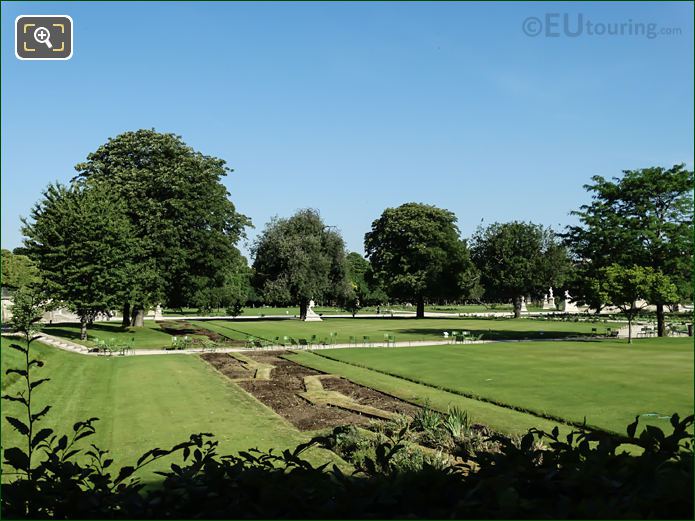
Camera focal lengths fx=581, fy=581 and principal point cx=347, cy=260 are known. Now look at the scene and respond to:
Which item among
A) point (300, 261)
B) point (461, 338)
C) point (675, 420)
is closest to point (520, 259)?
point (300, 261)

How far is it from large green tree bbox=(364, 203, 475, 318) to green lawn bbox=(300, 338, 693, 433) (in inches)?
1376

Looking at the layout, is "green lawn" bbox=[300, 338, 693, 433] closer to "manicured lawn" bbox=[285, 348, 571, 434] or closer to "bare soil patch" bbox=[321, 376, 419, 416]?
"manicured lawn" bbox=[285, 348, 571, 434]

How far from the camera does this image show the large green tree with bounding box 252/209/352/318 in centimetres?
5966

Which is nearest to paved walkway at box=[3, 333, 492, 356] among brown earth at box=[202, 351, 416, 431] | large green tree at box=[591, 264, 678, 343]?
brown earth at box=[202, 351, 416, 431]

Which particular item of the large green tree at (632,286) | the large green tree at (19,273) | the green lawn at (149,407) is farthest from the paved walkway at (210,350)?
the large green tree at (632,286)

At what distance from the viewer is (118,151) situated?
1761 inches

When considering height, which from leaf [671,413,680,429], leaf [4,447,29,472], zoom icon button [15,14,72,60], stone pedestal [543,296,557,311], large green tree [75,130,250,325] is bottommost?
stone pedestal [543,296,557,311]

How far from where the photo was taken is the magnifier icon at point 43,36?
3035mm

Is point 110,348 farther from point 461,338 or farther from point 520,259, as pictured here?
point 520,259

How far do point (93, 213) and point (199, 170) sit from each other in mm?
12605

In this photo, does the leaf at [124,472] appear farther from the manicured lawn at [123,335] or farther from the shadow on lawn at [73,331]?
the shadow on lawn at [73,331]

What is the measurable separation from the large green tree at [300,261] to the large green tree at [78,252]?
25501 millimetres

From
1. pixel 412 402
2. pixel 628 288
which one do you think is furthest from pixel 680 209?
pixel 412 402

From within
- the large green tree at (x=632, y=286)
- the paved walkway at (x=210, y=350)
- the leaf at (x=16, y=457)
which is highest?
the large green tree at (x=632, y=286)
